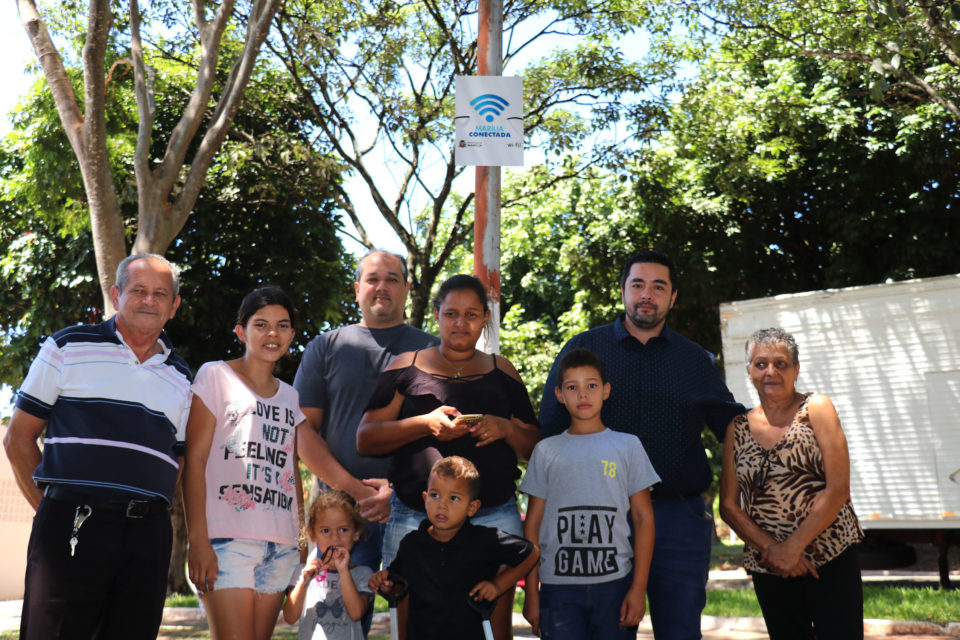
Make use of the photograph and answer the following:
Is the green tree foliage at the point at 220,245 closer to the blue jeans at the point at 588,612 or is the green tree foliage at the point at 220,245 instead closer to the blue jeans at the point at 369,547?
the blue jeans at the point at 369,547

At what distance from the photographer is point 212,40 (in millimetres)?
9047

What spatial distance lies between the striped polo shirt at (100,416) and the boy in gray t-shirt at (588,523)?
5.21ft

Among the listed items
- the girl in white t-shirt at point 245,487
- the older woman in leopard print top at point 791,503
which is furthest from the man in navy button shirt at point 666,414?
the girl in white t-shirt at point 245,487

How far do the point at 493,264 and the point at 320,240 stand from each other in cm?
904

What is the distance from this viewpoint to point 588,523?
3986mm

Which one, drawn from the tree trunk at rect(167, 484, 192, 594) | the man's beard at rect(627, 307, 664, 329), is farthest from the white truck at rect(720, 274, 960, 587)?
the tree trunk at rect(167, 484, 192, 594)

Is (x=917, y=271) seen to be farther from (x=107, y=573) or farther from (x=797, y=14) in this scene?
(x=107, y=573)

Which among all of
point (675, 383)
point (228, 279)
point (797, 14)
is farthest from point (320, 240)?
point (675, 383)

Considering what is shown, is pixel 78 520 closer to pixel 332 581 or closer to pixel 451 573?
A: pixel 332 581

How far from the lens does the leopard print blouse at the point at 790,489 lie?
12.9 ft

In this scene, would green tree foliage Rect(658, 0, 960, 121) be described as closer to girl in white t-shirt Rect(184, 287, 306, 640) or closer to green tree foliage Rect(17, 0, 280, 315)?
green tree foliage Rect(17, 0, 280, 315)

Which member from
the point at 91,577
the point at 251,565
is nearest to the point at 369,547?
the point at 251,565

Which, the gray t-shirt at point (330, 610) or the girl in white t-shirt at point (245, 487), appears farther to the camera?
the gray t-shirt at point (330, 610)

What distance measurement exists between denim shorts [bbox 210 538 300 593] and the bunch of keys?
1.84 ft
